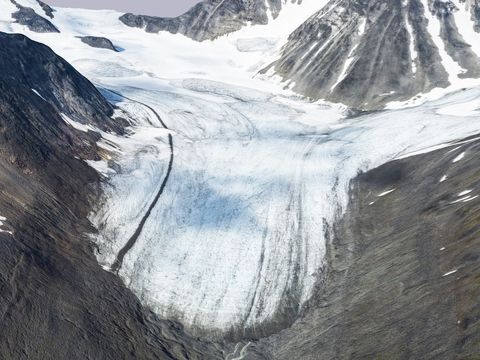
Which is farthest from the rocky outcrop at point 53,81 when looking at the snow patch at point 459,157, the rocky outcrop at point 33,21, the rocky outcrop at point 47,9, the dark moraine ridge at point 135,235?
the rocky outcrop at point 47,9

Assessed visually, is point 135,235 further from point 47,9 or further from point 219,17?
point 47,9

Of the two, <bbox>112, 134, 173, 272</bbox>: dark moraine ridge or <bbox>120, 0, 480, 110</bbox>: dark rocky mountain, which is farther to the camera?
<bbox>120, 0, 480, 110</bbox>: dark rocky mountain

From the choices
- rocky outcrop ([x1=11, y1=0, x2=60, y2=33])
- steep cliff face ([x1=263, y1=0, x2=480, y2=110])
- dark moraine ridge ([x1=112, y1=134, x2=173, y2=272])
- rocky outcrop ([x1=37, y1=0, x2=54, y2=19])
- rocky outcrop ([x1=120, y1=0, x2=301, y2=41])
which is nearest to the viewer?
dark moraine ridge ([x1=112, y1=134, x2=173, y2=272])

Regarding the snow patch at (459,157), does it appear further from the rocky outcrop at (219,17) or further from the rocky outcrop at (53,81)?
the rocky outcrop at (219,17)

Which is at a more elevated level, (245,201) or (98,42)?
(98,42)

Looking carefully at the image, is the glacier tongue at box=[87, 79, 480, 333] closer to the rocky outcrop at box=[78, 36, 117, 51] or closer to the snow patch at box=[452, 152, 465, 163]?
the snow patch at box=[452, 152, 465, 163]

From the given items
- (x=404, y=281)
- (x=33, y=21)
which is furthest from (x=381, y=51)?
(x=33, y=21)

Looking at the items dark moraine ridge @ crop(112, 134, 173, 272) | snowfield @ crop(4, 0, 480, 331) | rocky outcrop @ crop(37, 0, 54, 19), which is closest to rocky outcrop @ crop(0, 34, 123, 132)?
snowfield @ crop(4, 0, 480, 331)
